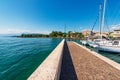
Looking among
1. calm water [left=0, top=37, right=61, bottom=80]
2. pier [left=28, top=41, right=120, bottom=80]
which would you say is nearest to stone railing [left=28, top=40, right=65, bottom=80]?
pier [left=28, top=41, right=120, bottom=80]

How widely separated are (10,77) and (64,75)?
4.12 meters

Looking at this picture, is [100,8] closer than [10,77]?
No

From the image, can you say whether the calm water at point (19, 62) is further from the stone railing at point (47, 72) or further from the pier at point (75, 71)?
the stone railing at point (47, 72)

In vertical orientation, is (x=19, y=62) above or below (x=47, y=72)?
below

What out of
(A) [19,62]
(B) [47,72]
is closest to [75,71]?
(B) [47,72]

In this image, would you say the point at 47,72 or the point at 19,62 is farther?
the point at 19,62

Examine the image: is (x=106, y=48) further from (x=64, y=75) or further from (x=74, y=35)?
(x=74, y=35)

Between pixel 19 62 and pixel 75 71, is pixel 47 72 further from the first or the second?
pixel 19 62

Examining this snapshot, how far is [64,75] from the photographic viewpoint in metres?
3.84

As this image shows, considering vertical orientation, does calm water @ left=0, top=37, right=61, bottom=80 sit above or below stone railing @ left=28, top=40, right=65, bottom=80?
below

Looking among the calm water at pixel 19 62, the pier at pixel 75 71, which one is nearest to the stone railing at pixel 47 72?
the pier at pixel 75 71

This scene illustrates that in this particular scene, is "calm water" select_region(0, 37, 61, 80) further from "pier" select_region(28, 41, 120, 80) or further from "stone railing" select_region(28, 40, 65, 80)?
"stone railing" select_region(28, 40, 65, 80)

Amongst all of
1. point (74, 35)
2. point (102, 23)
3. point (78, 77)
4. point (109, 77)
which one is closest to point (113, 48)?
point (102, 23)

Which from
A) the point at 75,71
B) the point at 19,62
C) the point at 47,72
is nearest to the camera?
the point at 47,72
